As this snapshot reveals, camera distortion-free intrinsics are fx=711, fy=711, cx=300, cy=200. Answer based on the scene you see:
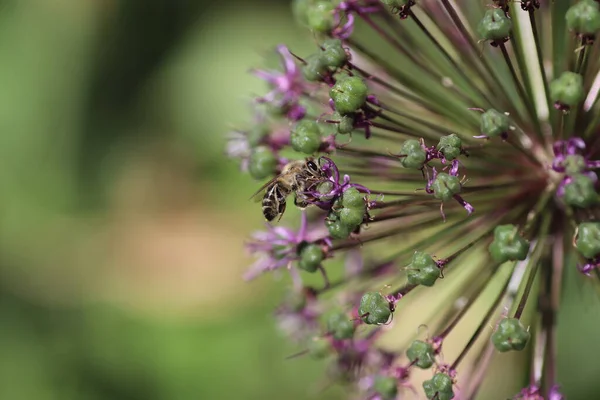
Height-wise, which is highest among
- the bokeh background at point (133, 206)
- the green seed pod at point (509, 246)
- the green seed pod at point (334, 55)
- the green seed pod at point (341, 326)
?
the bokeh background at point (133, 206)

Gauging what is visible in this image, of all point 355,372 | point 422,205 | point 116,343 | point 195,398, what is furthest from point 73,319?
point 422,205

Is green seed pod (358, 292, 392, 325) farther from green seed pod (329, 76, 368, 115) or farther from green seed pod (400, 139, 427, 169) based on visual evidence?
green seed pod (329, 76, 368, 115)

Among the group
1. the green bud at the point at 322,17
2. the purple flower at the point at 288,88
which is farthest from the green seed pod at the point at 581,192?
the purple flower at the point at 288,88

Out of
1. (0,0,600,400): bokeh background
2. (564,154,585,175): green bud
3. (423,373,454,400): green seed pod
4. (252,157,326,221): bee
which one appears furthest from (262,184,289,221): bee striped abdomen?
(0,0,600,400): bokeh background

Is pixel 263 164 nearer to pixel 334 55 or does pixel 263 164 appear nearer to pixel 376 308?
pixel 334 55

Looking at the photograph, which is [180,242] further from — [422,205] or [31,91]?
[422,205]

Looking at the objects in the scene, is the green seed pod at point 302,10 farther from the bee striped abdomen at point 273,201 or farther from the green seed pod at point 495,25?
the green seed pod at point 495,25
